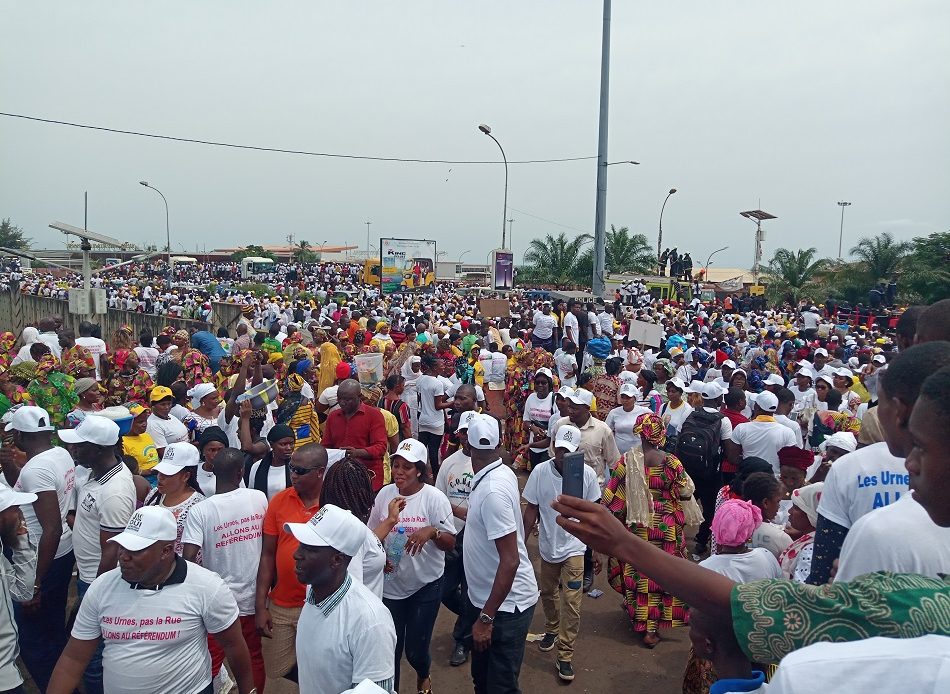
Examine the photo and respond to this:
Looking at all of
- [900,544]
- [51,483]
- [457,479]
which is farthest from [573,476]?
[51,483]

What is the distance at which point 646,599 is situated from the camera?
17.3 ft

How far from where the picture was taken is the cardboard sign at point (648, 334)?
10.9m

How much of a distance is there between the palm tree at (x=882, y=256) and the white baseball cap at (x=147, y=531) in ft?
106

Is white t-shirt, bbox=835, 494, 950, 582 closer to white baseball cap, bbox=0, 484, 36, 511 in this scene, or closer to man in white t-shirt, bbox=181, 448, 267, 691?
man in white t-shirt, bbox=181, 448, 267, 691

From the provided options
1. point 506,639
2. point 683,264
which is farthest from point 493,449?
point 683,264

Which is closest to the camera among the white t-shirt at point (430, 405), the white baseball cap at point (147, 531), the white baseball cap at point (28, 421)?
the white baseball cap at point (147, 531)

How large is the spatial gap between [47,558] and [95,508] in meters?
0.42

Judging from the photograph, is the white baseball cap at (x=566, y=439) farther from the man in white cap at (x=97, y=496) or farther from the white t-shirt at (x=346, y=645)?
the man in white cap at (x=97, y=496)

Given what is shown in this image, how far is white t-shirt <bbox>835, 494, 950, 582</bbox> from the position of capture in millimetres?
1812

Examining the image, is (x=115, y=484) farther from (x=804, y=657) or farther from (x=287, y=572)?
(x=804, y=657)

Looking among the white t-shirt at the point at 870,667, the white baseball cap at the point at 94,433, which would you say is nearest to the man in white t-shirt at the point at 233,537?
the white baseball cap at the point at 94,433

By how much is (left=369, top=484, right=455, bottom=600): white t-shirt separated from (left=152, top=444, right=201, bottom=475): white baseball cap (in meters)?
1.15

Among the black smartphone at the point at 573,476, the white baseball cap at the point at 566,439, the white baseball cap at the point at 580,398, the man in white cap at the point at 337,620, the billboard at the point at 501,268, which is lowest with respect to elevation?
the man in white cap at the point at 337,620

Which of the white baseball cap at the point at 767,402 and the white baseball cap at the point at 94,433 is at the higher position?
the white baseball cap at the point at 94,433
